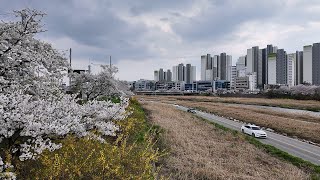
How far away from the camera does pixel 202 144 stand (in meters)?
18.5

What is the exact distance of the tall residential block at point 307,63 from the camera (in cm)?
14912

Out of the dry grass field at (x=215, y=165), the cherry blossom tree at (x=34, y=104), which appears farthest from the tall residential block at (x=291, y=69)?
the cherry blossom tree at (x=34, y=104)

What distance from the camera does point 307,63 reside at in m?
150

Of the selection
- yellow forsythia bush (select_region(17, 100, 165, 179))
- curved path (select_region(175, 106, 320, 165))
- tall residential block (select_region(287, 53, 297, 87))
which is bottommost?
curved path (select_region(175, 106, 320, 165))

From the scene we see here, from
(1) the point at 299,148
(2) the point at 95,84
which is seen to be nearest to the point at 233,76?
(1) the point at 299,148

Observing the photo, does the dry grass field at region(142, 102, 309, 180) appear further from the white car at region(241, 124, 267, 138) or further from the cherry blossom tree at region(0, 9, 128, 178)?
the white car at region(241, 124, 267, 138)

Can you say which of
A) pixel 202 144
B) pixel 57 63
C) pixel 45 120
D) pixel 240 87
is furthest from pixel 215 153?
pixel 240 87

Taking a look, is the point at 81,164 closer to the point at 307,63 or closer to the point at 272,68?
the point at 307,63

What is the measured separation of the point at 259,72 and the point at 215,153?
174291mm

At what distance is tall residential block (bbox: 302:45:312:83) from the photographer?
14912cm

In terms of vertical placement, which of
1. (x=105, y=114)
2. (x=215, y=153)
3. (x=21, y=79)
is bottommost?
(x=215, y=153)

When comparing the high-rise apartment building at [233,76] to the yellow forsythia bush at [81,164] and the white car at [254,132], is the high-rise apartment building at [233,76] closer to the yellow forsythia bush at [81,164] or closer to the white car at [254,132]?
the white car at [254,132]

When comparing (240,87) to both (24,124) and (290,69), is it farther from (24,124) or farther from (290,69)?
(24,124)

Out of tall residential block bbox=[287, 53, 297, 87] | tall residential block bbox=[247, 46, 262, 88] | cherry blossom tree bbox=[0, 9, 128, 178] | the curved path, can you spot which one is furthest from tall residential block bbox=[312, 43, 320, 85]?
cherry blossom tree bbox=[0, 9, 128, 178]
